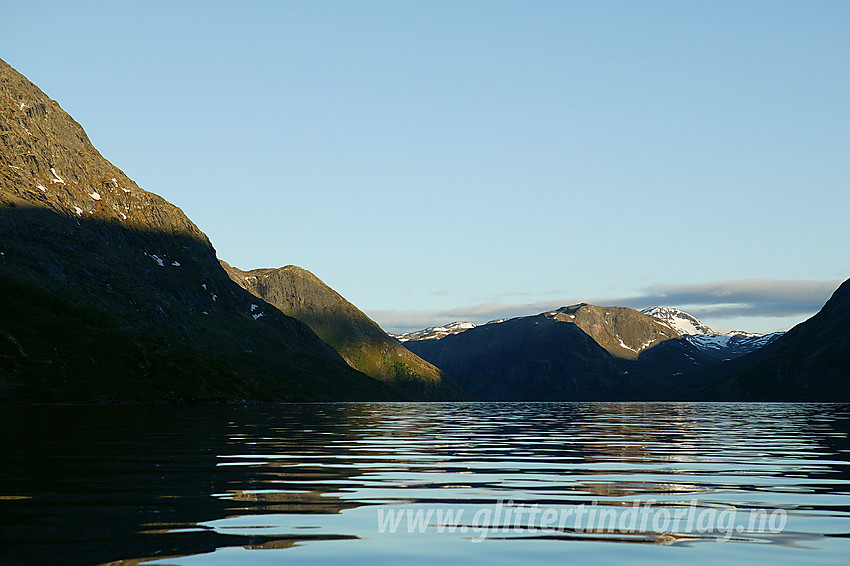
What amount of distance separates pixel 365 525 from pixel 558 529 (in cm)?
378

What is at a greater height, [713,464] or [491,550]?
[491,550]

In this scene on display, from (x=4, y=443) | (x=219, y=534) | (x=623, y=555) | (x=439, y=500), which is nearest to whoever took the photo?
(x=623, y=555)

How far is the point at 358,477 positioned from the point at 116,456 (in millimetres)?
11753

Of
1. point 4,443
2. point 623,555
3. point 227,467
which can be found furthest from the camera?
point 4,443

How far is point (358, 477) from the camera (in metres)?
24.7

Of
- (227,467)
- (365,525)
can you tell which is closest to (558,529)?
(365,525)

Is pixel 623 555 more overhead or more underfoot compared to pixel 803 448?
more overhead

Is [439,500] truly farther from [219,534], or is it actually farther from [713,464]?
[713,464]

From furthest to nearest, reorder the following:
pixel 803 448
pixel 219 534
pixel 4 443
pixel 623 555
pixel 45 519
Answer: pixel 803 448 < pixel 4 443 < pixel 45 519 < pixel 219 534 < pixel 623 555

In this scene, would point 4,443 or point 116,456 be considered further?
point 4,443

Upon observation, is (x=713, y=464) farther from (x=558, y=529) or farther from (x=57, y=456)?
(x=57, y=456)

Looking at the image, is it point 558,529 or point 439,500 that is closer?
point 558,529

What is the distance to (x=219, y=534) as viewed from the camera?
45.6 ft

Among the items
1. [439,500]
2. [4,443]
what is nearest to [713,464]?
[439,500]
